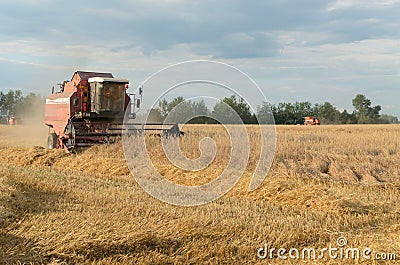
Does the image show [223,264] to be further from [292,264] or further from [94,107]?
[94,107]

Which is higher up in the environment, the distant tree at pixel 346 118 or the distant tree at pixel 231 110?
the distant tree at pixel 346 118

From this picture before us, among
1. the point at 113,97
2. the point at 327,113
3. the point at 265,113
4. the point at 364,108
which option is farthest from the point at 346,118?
the point at 265,113

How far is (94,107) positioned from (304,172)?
27.8 feet

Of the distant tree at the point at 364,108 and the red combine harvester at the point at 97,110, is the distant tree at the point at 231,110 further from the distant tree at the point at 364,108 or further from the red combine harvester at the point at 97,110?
the distant tree at the point at 364,108

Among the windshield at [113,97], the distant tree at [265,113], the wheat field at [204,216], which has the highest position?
the windshield at [113,97]

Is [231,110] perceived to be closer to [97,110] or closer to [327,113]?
[97,110]

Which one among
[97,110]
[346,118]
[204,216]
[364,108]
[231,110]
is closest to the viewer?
[204,216]

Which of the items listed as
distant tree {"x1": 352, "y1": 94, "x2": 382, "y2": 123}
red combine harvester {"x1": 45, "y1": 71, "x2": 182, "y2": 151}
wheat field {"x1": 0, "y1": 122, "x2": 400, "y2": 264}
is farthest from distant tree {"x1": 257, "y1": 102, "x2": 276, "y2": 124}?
distant tree {"x1": 352, "y1": 94, "x2": 382, "y2": 123}

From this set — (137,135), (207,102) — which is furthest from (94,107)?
(207,102)

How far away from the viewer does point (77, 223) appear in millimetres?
5535

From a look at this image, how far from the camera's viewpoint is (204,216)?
6.46 m

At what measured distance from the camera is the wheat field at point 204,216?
4883 millimetres

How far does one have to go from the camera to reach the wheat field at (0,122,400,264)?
4883 millimetres

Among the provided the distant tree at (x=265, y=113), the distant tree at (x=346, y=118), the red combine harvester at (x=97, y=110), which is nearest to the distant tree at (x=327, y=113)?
the distant tree at (x=346, y=118)
